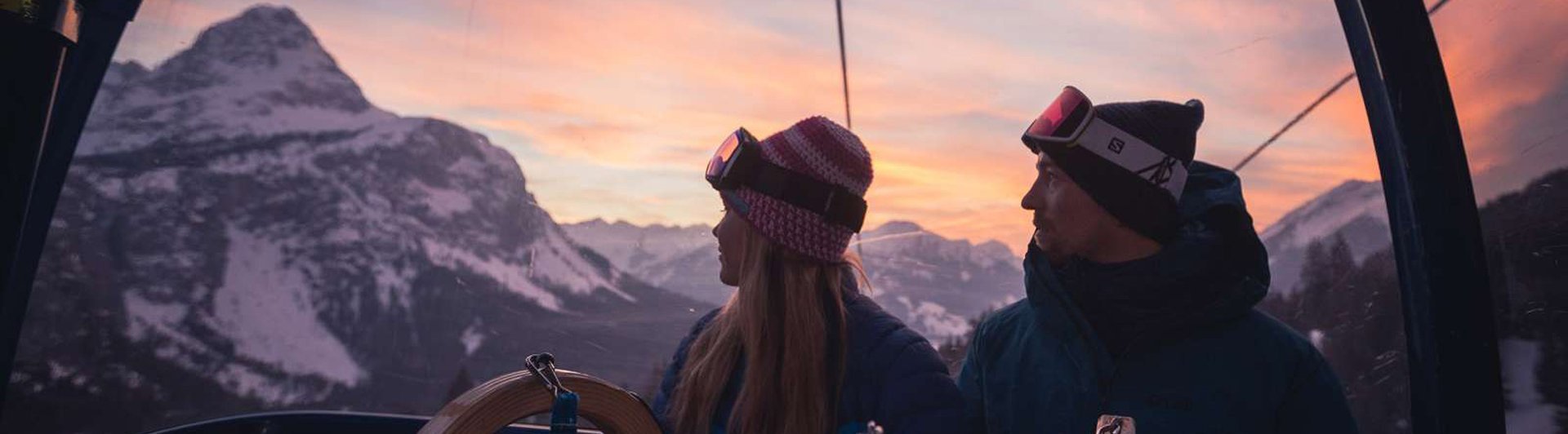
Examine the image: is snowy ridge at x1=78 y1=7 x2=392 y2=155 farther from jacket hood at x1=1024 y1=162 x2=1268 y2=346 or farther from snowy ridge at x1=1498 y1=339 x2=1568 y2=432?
snowy ridge at x1=1498 y1=339 x2=1568 y2=432

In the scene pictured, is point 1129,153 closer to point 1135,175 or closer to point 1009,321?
point 1135,175

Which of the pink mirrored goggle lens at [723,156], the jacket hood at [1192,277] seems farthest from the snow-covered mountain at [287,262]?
the jacket hood at [1192,277]

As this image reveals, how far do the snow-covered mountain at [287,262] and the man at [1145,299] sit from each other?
129 centimetres

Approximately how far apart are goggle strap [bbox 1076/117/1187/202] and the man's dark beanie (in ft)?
0.03

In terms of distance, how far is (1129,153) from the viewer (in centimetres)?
192

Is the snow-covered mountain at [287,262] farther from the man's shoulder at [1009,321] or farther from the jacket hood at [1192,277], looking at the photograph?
the jacket hood at [1192,277]

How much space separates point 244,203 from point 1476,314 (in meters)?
3.30

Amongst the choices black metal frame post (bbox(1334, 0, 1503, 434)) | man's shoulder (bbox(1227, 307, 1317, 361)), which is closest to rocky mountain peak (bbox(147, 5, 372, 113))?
man's shoulder (bbox(1227, 307, 1317, 361))

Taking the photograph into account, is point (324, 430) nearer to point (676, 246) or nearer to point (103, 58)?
point (676, 246)

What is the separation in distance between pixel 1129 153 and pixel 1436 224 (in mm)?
755

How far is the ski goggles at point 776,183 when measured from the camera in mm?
1922

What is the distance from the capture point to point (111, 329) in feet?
10.4

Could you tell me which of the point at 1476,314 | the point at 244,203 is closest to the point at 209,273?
the point at 244,203

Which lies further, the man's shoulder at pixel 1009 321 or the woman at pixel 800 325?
the man's shoulder at pixel 1009 321
